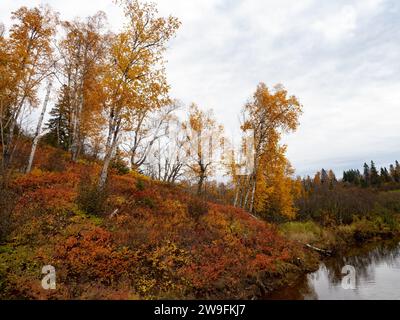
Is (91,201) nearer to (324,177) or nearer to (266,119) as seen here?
(266,119)

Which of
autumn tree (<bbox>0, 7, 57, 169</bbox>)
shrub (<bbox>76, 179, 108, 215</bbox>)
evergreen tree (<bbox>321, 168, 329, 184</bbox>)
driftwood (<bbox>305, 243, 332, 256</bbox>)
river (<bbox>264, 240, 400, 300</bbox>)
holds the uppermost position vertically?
evergreen tree (<bbox>321, 168, 329, 184</bbox>)

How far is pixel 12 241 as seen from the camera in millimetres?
9898

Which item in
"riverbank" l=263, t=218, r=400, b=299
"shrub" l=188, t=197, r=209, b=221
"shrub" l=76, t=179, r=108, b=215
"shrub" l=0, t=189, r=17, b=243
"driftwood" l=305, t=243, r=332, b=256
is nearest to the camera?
"shrub" l=0, t=189, r=17, b=243

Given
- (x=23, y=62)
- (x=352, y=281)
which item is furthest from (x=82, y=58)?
(x=352, y=281)

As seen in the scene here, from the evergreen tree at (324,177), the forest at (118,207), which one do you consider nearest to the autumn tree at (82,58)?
the forest at (118,207)

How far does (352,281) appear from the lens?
1406cm

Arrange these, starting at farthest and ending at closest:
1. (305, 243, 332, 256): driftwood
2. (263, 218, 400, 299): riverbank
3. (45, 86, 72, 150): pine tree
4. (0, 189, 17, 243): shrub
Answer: (45, 86, 72, 150): pine tree, (305, 243, 332, 256): driftwood, (263, 218, 400, 299): riverbank, (0, 189, 17, 243): shrub

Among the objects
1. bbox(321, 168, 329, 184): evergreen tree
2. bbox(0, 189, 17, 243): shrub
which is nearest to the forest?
bbox(0, 189, 17, 243): shrub

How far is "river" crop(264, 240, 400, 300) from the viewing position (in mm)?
11750

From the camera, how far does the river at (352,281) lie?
11750 mm

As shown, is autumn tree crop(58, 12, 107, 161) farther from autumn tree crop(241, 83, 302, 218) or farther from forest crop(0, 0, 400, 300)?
autumn tree crop(241, 83, 302, 218)

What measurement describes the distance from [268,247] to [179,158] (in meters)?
18.8

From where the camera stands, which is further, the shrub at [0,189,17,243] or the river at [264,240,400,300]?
the river at [264,240,400,300]
